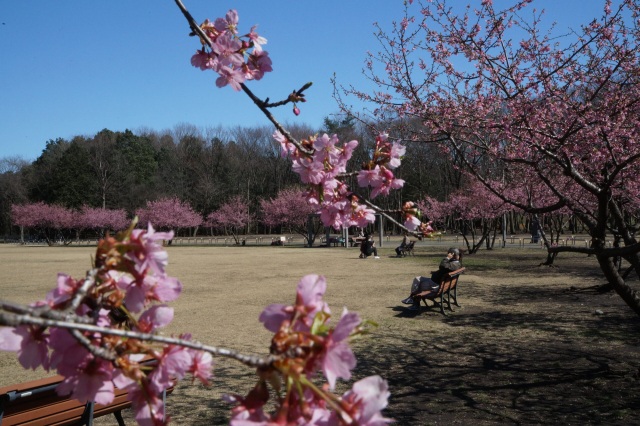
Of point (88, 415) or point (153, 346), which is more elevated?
point (153, 346)

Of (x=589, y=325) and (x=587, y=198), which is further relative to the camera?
(x=587, y=198)

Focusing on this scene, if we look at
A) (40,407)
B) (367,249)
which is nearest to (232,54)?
(40,407)

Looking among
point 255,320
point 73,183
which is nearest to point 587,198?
point 255,320

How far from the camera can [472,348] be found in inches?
292

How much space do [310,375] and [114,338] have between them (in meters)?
0.40

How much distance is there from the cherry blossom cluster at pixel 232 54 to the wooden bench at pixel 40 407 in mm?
2210

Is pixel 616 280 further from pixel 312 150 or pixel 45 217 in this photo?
pixel 45 217

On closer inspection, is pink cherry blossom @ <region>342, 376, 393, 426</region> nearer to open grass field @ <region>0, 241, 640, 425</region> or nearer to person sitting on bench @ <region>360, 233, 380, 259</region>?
open grass field @ <region>0, 241, 640, 425</region>

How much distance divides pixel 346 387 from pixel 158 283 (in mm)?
4993

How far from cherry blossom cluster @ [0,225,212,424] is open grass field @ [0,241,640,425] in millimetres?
4125

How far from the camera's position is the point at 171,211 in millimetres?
60000

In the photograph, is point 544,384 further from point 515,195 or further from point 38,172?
point 38,172

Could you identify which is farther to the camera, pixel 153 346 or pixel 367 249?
pixel 367 249

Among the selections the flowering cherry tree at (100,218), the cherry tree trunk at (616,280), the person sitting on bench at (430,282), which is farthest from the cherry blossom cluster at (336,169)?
the flowering cherry tree at (100,218)
